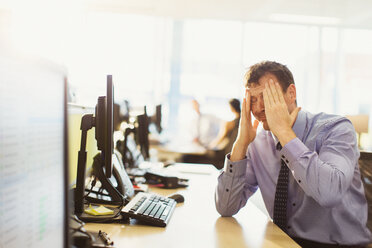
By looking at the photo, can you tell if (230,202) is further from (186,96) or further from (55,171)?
(186,96)

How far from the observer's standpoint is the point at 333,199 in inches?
45.4

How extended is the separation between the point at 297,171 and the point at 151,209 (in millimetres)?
529

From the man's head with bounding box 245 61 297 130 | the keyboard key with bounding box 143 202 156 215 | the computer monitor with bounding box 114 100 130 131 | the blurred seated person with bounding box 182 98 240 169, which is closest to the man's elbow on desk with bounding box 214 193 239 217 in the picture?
the keyboard key with bounding box 143 202 156 215

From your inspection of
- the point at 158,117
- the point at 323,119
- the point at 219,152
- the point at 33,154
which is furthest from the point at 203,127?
the point at 33,154

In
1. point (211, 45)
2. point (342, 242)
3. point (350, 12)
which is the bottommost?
point (342, 242)

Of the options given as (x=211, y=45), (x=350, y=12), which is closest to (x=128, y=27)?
(x=211, y=45)

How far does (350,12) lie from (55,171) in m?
5.79

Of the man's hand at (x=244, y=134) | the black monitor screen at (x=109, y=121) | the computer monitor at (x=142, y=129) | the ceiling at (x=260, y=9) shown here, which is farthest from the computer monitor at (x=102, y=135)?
the ceiling at (x=260, y=9)

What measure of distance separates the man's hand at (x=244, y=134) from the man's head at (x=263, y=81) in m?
0.02

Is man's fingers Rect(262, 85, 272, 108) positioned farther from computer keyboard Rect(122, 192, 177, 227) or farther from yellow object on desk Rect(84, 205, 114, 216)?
yellow object on desk Rect(84, 205, 114, 216)

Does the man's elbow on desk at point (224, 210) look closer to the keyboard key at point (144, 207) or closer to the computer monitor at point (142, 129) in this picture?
the keyboard key at point (144, 207)

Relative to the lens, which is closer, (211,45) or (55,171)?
(55,171)

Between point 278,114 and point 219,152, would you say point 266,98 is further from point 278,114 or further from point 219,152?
point 219,152

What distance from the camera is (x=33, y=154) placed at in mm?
497
